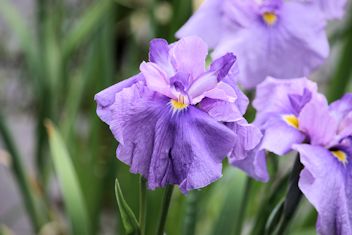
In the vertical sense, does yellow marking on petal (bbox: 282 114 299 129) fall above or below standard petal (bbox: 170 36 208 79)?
below

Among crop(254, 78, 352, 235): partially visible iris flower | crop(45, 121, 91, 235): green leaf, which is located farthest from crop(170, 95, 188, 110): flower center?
crop(45, 121, 91, 235): green leaf

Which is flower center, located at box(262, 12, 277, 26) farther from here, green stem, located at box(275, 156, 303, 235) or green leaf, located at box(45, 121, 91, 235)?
green leaf, located at box(45, 121, 91, 235)

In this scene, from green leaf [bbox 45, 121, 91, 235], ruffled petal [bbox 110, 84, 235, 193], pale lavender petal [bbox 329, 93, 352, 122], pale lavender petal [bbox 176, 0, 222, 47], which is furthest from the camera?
green leaf [bbox 45, 121, 91, 235]

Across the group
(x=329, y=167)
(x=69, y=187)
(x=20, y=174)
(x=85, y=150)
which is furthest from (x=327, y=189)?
(x=85, y=150)

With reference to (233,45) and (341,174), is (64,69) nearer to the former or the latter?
(233,45)

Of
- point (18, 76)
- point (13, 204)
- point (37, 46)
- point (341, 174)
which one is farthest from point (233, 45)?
point (18, 76)

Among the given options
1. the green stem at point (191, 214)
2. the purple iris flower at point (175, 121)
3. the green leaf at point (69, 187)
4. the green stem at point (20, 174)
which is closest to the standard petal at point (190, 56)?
the purple iris flower at point (175, 121)
